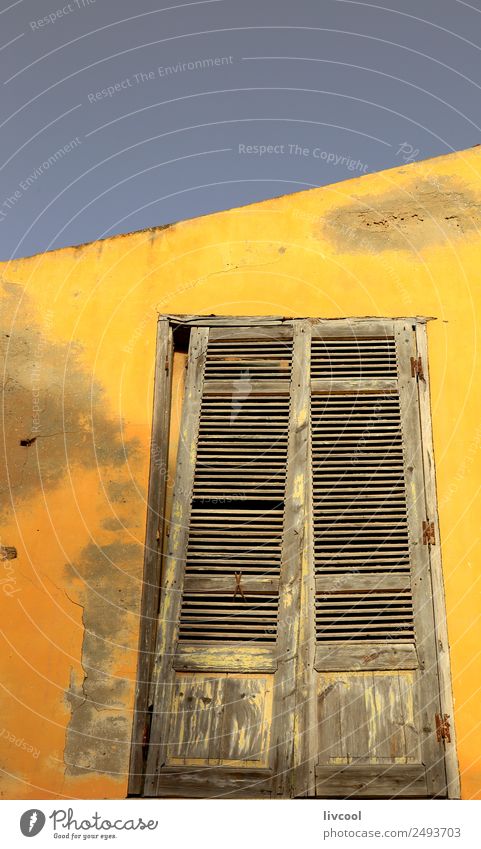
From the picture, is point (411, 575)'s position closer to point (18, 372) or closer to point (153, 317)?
point (153, 317)

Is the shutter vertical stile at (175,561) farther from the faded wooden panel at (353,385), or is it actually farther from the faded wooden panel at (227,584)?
the faded wooden panel at (353,385)

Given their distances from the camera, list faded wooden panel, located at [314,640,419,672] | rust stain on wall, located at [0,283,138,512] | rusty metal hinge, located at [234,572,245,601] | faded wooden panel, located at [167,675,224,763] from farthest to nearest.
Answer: rust stain on wall, located at [0,283,138,512] < rusty metal hinge, located at [234,572,245,601] < faded wooden panel, located at [314,640,419,672] < faded wooden panel, located at [167,675,224,763]

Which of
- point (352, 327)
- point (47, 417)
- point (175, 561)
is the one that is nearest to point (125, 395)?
point (47, 417)

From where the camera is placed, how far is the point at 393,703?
4.51 metres

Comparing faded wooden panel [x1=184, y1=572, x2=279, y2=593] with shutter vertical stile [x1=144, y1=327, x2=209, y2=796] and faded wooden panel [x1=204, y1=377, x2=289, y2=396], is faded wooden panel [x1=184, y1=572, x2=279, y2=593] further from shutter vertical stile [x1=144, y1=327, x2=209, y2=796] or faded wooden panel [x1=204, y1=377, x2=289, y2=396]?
faded wooden panel [x1=204, y1=377, x2=289, y2=396]

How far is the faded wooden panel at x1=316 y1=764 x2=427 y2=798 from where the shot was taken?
4.35m

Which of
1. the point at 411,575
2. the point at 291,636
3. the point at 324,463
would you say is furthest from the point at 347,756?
the point at 324,463

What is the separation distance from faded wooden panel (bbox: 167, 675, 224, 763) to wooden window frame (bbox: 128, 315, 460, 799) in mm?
134

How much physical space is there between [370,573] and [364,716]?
738mm

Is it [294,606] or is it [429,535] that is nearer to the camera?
[294,606]

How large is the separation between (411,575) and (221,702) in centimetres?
121

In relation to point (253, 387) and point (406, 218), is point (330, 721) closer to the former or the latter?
point (253, 387)

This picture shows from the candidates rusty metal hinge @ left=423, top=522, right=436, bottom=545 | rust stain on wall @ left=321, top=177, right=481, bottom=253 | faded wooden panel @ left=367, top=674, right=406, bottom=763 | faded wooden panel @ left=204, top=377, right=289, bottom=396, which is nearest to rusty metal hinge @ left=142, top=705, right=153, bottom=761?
faded wooden panel @ left=367, top=674, right=406, bottom=763
